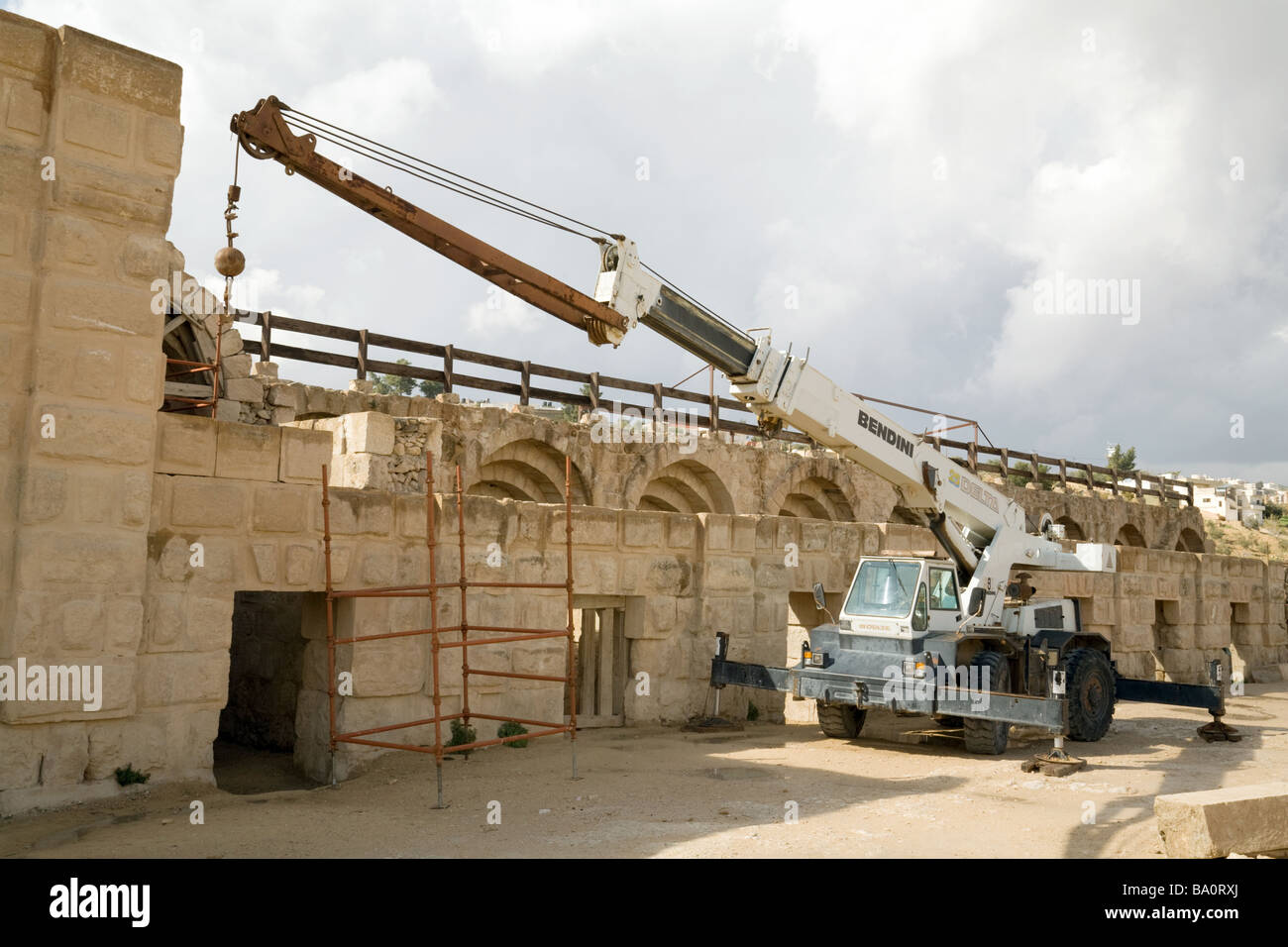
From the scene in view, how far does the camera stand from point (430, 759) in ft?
28.6

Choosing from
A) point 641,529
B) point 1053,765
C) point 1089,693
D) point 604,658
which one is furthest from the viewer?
point 1089,693

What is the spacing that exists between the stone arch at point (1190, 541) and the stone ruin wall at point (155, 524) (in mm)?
30913

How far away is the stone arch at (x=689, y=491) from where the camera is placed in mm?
21609

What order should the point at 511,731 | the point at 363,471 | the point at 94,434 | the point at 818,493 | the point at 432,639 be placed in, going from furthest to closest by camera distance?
1. the point at 818,493
2. the point at 511,731
3. the point at 363,471
4. the point at 432,639
5. the point at 94,434

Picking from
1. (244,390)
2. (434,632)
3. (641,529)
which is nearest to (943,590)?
(641,529)

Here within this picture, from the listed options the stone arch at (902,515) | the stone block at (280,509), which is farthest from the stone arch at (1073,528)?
the stone block at (280,509)

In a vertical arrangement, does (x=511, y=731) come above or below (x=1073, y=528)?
below

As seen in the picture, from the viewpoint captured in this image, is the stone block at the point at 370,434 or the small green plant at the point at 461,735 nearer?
the small green plant at the point at 461,735

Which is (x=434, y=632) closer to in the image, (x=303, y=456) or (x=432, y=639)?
(x=432, y=639)

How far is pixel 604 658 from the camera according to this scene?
1101 centimetres

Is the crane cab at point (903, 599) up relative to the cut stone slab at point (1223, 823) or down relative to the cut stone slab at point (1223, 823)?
up

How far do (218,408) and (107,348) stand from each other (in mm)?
3464

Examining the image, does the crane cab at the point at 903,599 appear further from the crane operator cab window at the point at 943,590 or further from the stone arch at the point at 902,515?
the stone arch at the point at 902,515

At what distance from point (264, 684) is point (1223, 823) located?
8509 millimetres
